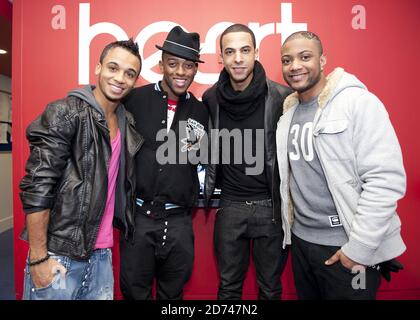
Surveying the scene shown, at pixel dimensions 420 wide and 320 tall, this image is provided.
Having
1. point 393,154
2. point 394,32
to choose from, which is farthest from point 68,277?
point 394,32

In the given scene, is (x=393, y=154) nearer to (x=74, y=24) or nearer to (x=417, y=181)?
(x=417, y=181)

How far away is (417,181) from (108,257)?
2.62 metres

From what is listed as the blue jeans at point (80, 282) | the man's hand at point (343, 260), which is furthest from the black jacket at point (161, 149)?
the man's hand at point (343, 260)

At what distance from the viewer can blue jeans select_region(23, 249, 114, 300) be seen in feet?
4.42

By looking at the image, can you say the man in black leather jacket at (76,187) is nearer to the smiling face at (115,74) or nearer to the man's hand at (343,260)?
the smiling face at (115,74)

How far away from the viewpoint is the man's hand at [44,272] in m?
1.32

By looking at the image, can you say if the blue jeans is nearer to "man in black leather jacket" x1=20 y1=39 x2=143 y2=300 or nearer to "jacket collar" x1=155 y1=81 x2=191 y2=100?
"man in black leather jacket" x1=20 y1=39 x2=143 y2=300

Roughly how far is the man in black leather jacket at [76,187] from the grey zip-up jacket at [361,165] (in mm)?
1138

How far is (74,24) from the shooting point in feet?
8.00

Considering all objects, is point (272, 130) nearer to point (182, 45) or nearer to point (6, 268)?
point (182, 45)

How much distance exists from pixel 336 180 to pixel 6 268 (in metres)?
4.16

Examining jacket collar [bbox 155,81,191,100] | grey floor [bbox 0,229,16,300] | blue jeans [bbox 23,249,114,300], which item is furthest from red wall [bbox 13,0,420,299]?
blue jeans [bbox 23,249,114,300]

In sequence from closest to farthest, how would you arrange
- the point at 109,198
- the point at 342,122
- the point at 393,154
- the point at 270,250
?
the point at 393,154, the point at 342,122, the point at 109,198, the point at 270,250
